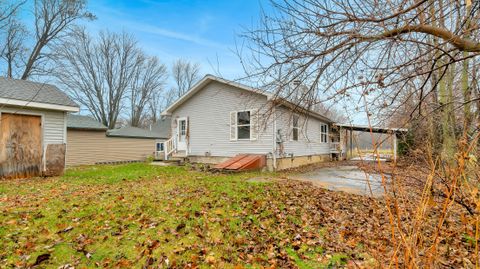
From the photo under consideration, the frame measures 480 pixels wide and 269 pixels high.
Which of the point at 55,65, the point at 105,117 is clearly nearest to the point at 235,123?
the point at 55,65

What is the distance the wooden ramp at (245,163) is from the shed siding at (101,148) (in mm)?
11406

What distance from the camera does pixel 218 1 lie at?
7094mm

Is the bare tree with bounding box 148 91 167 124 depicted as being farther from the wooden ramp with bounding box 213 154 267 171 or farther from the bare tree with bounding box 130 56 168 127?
the wooden ramp with bounding box 213 154 267 171

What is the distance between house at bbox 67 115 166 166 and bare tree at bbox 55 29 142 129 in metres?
11.4

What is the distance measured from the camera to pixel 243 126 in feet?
40.2

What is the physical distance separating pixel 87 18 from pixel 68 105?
14566 millimetres

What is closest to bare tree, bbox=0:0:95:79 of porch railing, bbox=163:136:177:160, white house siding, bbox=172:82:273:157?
porch railing, bbox=163:136:177:160

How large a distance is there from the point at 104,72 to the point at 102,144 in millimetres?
16000

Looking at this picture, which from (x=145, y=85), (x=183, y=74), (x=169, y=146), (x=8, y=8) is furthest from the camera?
(x=183, y=74)

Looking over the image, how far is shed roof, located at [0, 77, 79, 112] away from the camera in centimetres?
843

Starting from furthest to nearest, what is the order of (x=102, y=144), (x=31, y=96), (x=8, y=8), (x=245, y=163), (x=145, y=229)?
1. (x=102, y=144)
2. (x=245, y=163)
3. (x=31, y=96)
4. (x=8, y=8)
5. (x=145, y=229)

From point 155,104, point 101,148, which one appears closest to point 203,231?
point 101,148

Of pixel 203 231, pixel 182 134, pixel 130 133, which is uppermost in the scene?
pixel 130 133

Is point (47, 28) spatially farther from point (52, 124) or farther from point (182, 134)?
point (182, 134)
